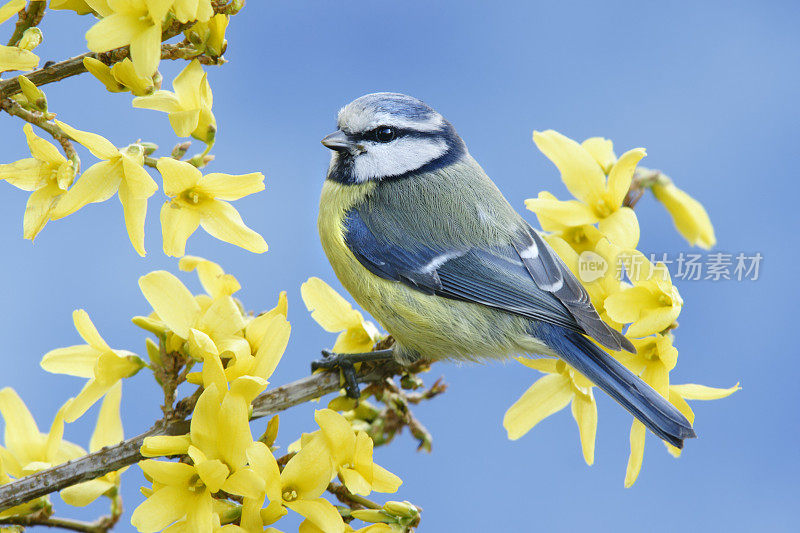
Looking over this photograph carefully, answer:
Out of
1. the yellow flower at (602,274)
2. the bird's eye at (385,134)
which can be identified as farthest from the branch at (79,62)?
the yellow flower at (602,274)

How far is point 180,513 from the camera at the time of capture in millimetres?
1119

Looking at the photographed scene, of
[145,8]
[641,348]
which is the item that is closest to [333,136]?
[145,8]

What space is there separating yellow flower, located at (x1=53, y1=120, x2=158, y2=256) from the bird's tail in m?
0.87

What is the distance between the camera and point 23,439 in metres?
1.49

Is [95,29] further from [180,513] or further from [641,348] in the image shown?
[641,348]

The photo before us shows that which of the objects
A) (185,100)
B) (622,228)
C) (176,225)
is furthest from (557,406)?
(185,100)

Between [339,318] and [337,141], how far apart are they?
470mm

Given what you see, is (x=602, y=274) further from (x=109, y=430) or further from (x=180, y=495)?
(x=109, y=430)

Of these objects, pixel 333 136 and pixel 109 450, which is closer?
pixel 109 450

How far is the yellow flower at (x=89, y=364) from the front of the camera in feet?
4.35

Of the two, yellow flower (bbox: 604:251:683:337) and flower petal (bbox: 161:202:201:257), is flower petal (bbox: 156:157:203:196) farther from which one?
yellow flower (bbox: 604:251:683:337)

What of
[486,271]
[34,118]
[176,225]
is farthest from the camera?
[486,271]

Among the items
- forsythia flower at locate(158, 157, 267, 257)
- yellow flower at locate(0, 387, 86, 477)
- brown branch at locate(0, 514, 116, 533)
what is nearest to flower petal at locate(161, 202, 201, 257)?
forsythia flower at locate(158, 157, 267, 257)

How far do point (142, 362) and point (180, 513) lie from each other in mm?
331
